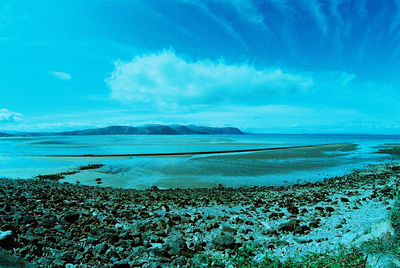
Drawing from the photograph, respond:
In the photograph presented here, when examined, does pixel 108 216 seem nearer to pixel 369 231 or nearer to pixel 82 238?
pixel 82 238

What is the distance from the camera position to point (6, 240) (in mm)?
5129

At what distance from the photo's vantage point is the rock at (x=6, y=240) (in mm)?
5041

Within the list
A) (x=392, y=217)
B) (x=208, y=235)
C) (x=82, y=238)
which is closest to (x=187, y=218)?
(x=208, y=235)

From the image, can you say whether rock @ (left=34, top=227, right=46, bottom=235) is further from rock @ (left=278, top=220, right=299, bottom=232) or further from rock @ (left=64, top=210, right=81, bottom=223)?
rock @ (left=278, top=220, right=299, bottom=232)

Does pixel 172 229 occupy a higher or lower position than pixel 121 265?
lower

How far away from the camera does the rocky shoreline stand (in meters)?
5.46

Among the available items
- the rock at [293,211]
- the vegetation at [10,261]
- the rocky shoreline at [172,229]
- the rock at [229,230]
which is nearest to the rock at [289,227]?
the rocky shoreline at [172,229]

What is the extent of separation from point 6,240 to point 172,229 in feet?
14.6

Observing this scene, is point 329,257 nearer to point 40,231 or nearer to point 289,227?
point 289,227

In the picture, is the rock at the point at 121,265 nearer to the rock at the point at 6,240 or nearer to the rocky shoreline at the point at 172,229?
the rocky shoreline at the point at 172,229

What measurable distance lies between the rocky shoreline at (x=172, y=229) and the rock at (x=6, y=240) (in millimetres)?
18

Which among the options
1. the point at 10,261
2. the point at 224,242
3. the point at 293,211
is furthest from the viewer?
the point at 293,211

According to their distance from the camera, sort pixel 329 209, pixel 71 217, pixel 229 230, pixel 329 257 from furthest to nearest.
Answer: pixel 329 209, pixel 71 217, pixel 229 230, pixel 329 257

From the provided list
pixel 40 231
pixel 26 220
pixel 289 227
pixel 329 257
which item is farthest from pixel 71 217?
pixel 329 257
